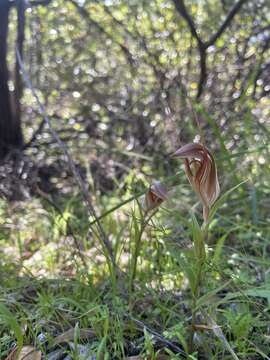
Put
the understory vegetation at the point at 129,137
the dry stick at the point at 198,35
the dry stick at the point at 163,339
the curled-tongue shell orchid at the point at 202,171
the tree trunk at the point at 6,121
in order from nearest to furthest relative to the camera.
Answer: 1. the curled-tongue shell orchid at the point at 202,171
2. the dry stick at the point at 163,339
3. the understory vegetation at the point at 129,137
4. the dry stick at the point at 198,35
5. the tree trunk at the point at 6,121

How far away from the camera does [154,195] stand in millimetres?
1456

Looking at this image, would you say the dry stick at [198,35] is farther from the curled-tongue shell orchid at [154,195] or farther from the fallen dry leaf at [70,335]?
the fallen dry leaf at [70,335]

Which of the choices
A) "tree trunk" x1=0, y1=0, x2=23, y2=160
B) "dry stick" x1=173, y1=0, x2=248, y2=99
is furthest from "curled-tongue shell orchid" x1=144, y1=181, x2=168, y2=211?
"tree trunk" x1=0, y1=0, x2=23, y2=160

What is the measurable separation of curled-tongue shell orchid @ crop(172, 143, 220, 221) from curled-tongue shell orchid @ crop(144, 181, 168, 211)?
17 centimetres

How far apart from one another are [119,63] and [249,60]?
901 millimetres

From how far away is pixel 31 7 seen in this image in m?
3.01

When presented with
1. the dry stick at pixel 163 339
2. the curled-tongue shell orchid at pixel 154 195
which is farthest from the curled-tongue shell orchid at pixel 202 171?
the dry stick at pixel 163 339

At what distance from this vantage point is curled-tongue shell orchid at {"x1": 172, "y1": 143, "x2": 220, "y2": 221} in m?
1.14

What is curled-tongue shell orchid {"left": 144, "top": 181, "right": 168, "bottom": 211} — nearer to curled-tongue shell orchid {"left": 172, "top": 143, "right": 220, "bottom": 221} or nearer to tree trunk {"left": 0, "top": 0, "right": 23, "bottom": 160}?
curled-tongue shell orchid {"left": 172, "top": 143, "right": 220, "bottom": 221}

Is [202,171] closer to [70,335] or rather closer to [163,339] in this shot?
[163,339]

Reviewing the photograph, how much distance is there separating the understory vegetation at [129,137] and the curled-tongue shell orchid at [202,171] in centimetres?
52

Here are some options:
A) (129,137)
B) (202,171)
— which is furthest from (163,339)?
(129,137)

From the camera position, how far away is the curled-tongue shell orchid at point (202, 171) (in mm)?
1138

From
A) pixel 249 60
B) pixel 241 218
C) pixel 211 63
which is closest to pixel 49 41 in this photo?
pixel 211 63
